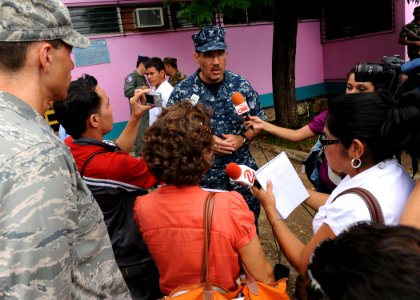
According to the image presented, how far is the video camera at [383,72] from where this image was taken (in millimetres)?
2100

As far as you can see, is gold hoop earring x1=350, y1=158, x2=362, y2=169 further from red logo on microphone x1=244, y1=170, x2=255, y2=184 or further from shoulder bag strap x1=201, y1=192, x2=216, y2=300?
shoulder bag strap x1=201, y1=192, x2=216, y2=300

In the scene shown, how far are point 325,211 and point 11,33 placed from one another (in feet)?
4.04

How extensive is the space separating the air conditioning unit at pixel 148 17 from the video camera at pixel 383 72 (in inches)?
251

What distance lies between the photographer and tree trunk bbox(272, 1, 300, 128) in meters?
6.72

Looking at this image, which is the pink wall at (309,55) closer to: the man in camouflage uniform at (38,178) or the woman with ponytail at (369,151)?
the woman with ponytail at (369,151)

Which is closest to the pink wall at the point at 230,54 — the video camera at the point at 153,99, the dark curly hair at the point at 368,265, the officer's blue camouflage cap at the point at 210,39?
the officer's blue camouflage cap at the point at 210,39

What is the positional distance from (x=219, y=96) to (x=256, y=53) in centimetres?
701

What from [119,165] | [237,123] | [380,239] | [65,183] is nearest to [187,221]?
[119,165]

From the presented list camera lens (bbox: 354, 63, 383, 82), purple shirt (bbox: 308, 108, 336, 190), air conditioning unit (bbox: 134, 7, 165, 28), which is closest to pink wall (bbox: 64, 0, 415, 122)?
air conditioning unit (bbox: 134, 7, 165, 28)

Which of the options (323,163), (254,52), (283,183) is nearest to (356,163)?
(283,183)

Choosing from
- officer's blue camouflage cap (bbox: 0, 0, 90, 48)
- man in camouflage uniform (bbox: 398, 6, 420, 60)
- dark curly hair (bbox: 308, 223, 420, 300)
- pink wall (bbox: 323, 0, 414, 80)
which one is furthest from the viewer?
pink wall (bbox: 323, 0, 414, 80)

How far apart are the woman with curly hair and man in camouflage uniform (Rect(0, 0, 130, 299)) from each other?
0.36 metres

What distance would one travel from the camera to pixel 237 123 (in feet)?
9.08

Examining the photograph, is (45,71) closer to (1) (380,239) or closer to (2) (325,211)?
(1) (380,239)
